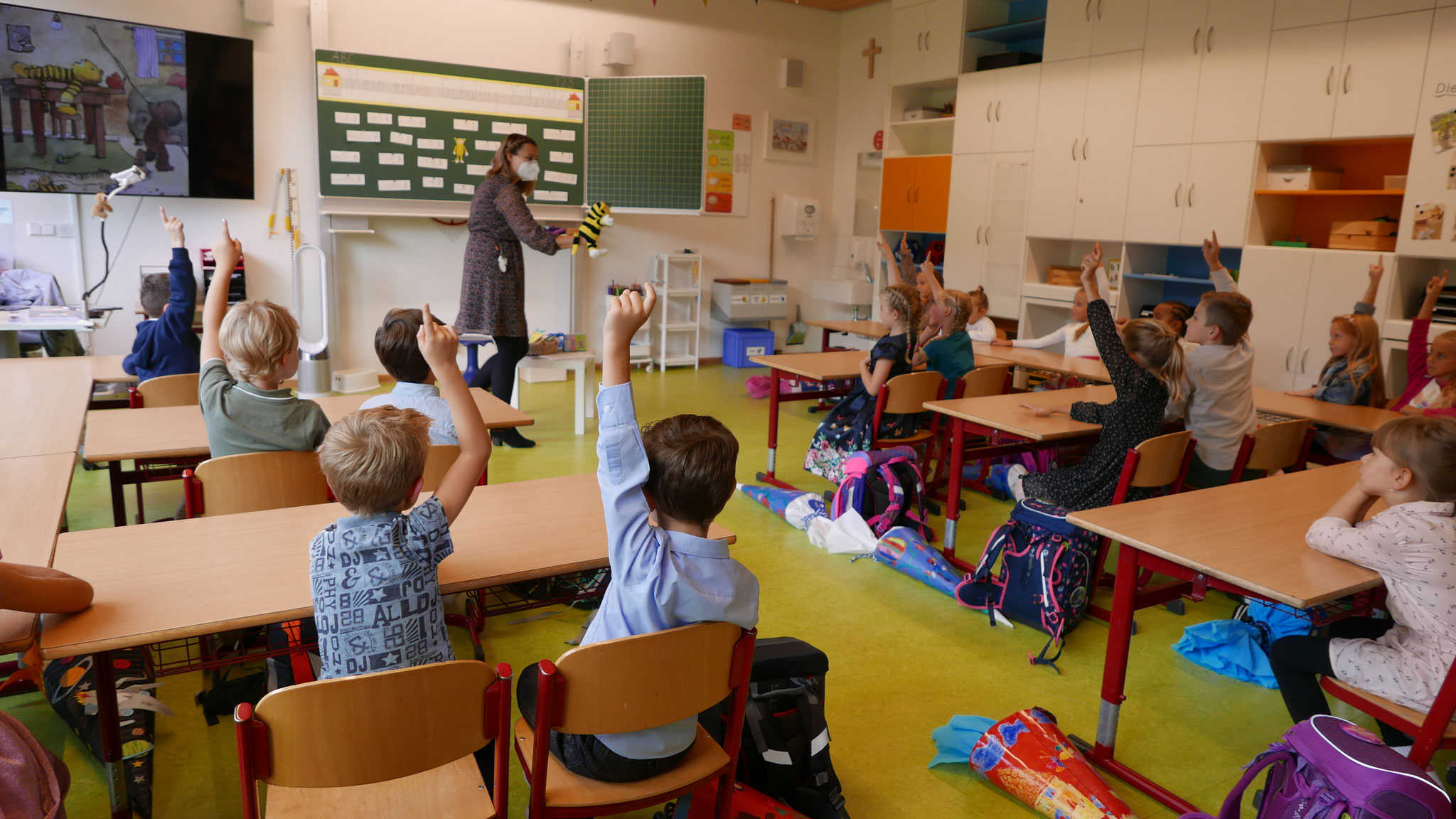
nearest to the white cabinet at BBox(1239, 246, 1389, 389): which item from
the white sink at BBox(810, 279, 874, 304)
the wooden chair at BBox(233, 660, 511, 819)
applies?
the white sink at BBox(810, 279, 874, 304)

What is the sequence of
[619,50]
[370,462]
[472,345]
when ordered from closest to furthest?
[370,462] → [472,345] → [619,50]

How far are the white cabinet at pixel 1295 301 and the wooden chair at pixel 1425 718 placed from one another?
379 centimetres

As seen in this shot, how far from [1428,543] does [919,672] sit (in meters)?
1.30

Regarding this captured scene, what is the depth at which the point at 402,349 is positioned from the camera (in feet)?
8.39

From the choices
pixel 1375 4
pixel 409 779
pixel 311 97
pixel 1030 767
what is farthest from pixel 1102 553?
pixel 311 97

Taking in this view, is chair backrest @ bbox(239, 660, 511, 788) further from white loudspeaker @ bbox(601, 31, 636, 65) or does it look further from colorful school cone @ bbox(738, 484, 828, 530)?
white loudspeaker @ bbox(601, 31, 636, 65)

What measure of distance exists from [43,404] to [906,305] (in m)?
3.11

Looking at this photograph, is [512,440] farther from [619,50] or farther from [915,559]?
[619,50]

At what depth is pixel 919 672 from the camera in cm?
271

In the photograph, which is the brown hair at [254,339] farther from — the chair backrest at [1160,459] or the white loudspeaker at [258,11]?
the white loudspeaker at [258,11]

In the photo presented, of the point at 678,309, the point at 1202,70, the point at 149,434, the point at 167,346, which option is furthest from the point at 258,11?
the point at 1202,70

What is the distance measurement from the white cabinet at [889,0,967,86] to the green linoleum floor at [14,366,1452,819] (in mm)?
4512

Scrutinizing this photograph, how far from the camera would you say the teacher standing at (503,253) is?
466 cm

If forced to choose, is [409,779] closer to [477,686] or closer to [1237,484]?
[477,686]
